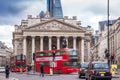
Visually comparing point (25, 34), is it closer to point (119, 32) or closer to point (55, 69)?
point (119, 32)

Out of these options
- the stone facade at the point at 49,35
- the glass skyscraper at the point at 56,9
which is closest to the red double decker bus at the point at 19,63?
the stone facade at the point at 49,35

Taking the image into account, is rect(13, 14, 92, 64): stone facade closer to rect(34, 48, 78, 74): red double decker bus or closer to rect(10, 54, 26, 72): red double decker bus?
rect(10, 54, 26, 72): red double decker bus

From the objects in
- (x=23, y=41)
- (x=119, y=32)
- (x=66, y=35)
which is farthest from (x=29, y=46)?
(x=119, y=32)

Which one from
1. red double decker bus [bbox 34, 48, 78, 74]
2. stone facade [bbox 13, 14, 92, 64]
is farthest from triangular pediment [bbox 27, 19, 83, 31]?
red double decker bus [bbox 34, 48, 78, 74]

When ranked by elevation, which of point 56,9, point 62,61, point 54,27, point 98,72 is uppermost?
point 56,9

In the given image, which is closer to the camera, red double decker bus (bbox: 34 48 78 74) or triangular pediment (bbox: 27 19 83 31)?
red double decker bus (bbox: 34 48 78 74)

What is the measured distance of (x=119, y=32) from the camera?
364 feet

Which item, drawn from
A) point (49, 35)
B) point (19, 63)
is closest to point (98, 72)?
point (19, 63)

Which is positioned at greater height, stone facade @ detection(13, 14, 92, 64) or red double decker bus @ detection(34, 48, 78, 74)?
stone facade @ detection(13, 14, 92, 64)

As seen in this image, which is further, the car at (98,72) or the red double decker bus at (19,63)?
the red double decker bus at (19,63)

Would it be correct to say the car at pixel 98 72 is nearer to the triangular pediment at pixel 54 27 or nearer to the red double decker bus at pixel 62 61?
the red double decker bus at pixel 62 61

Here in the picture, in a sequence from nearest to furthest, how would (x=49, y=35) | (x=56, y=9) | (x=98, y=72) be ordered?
1. (x=98, y=72)
2. (x=49, y=35)
3. (x=56, y=9)

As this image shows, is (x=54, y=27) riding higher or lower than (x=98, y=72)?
higher

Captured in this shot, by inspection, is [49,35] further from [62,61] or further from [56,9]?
[62,61]
